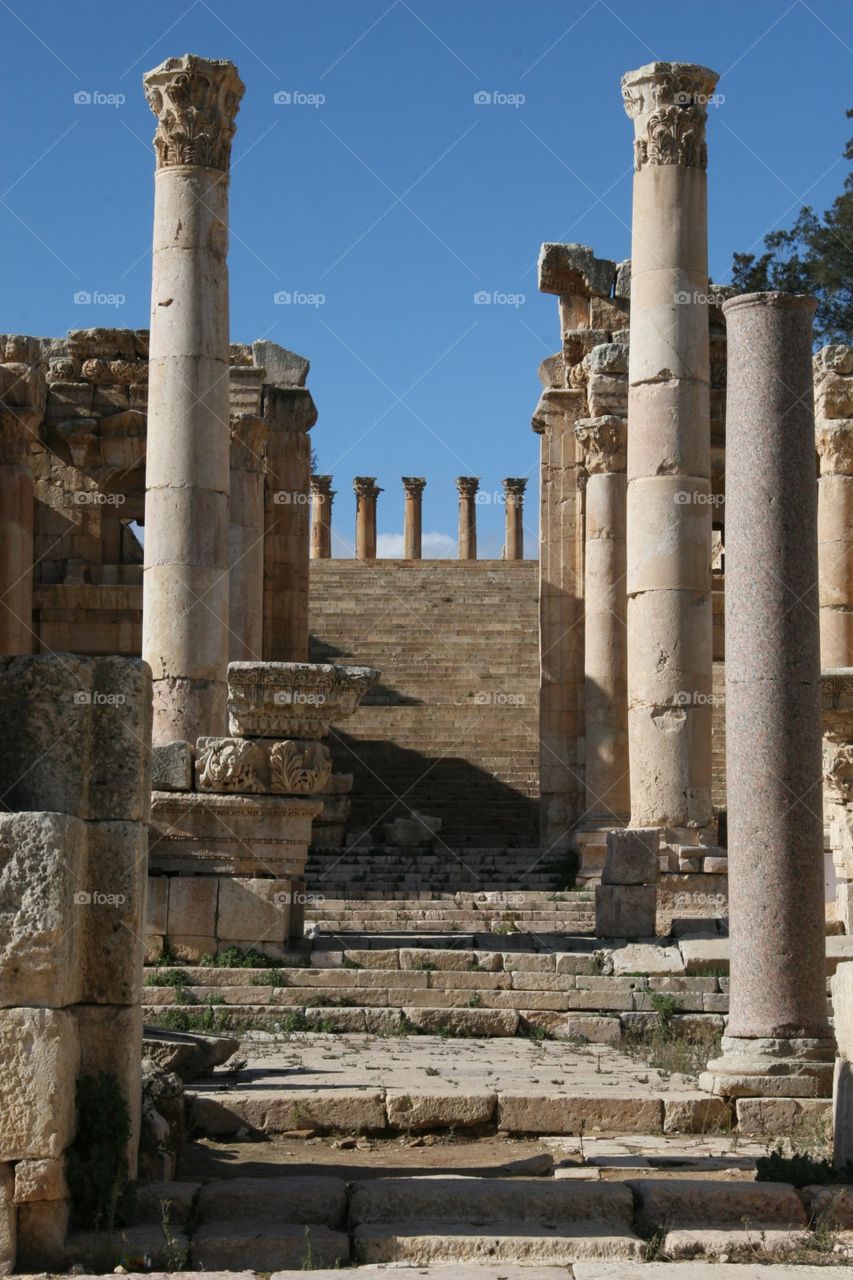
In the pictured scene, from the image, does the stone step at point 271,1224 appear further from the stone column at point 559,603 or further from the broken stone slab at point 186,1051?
the stone column at point 559,603

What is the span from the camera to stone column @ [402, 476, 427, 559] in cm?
5862

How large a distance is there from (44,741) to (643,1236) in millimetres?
3399

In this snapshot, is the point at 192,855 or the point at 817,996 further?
the point at 192,855

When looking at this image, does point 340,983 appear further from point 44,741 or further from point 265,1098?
point 44,741

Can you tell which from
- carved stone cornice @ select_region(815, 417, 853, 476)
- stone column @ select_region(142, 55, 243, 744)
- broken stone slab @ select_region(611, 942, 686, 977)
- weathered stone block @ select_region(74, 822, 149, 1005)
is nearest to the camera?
weathered stone block @ select_region(74, 822, 149, 1005)

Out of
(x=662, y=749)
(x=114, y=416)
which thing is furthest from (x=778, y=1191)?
(x=114, y=416)

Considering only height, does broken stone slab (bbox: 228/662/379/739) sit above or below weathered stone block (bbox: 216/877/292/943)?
above

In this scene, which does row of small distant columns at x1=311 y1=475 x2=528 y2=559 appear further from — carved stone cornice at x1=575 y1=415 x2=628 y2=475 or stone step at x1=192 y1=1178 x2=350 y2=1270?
stone step at x1=192 y1=1178 x2=350 y2=1270

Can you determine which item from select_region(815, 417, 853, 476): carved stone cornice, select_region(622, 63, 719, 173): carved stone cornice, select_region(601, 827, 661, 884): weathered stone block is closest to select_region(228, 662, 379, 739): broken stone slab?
select_region(601, 827, 661, 884): weathered stone block

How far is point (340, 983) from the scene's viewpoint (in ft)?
51.0

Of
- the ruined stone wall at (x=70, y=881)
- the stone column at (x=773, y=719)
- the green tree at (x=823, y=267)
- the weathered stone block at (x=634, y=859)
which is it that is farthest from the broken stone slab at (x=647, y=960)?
the green tree at (x=823, y=267)

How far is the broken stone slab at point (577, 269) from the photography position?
2695cm

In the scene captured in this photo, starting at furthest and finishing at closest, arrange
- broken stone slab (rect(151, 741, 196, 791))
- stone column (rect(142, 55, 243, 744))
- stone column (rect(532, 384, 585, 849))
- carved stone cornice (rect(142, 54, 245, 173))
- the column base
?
stone column (rect(532, 384, 585, 849))
carved stone cornice (rect(142, 54, 245, 173))
stone column (rect(142, 55, 243, 744))
broken stone slab (rect(151, 741, 196, 791))
the column base

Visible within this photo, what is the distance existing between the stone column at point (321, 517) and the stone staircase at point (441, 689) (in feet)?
41.7
